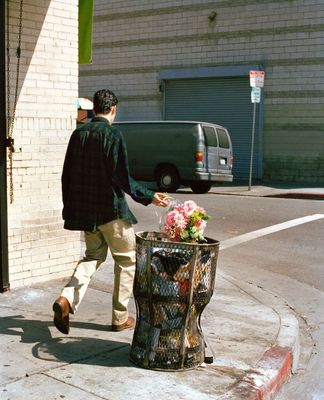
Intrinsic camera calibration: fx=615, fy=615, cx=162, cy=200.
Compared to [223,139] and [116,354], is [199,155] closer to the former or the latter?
[223,139]

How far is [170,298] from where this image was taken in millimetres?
4250

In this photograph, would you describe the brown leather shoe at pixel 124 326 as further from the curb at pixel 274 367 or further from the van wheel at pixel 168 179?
the van wheel at pixel 168 179

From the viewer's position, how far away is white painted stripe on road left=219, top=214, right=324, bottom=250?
402 inches

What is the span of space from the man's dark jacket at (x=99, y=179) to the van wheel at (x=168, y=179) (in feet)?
42.3

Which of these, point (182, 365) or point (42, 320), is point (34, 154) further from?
point (182, 365)

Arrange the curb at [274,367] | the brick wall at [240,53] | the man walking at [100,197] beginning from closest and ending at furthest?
the curb at [274,367] < the man walking at [100,197] < the brick wall at [240,53]

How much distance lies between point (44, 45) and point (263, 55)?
51.2 feet

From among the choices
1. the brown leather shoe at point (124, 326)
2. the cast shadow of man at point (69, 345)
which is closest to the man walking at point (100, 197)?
the cast shadow of man at point (69, 345)

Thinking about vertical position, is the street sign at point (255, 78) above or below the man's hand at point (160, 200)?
above

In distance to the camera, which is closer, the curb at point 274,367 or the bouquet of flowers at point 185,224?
the curb at point 274,367

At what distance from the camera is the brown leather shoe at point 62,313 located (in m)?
4.66

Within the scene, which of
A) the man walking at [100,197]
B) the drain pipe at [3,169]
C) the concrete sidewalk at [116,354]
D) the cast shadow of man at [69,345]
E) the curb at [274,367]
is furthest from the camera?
the drain pipe at [3,169]

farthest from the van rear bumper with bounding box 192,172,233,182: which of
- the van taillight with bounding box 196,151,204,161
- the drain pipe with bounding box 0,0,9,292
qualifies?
the drain pipe with bounding box 0,0,9,292

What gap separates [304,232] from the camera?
11.1 m
